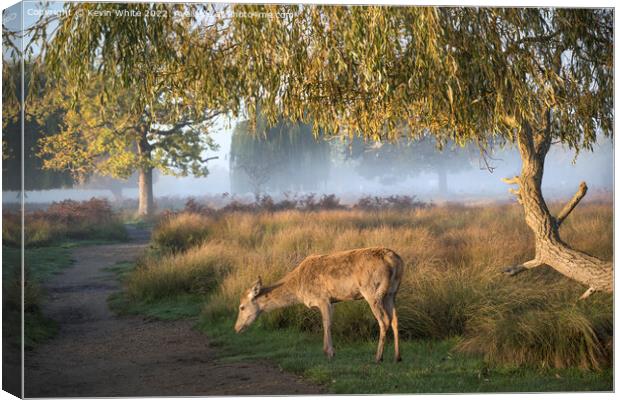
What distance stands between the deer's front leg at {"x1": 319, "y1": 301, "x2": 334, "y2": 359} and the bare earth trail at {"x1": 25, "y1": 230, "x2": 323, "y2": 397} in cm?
A: 58

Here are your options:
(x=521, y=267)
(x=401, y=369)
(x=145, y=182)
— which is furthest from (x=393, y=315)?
(x=145, y=182)

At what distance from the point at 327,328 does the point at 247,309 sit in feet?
2.99

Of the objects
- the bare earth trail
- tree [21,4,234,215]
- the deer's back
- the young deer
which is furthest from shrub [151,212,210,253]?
the deer's back

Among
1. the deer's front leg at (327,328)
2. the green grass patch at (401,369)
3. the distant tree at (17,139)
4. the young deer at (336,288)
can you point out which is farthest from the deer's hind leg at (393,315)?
the distant tree at (17,139)

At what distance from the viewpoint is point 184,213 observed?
33.8ft

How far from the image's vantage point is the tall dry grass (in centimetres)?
1041

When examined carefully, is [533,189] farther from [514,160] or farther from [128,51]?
[128,51]

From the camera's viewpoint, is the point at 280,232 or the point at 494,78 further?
the point at 280,232

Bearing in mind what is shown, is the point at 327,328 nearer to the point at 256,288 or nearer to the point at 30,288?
the point at 256,288

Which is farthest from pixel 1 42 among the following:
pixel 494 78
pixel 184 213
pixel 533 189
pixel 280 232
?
pixel 533 189

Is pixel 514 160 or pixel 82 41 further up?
pixel 82 41

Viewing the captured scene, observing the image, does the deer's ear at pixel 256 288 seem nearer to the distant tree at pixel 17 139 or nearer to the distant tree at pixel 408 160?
the distant tree at pixel 408 160

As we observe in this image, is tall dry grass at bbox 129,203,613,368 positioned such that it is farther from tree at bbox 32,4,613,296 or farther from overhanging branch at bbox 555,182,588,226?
tree at bbox 32,4,613,296

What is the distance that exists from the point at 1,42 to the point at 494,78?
4932mm
